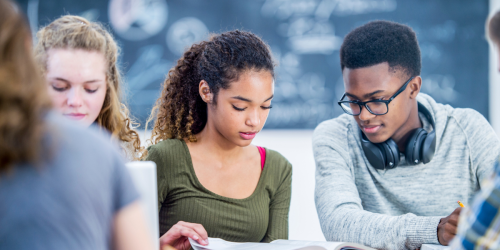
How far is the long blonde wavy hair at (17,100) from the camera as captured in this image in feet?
1.31

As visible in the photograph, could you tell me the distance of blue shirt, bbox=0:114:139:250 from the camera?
41 centimetres

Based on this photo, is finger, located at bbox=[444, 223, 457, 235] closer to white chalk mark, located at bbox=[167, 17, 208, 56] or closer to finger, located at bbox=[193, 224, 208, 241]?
finger, located at bbox=[193, 224, 208, 241]

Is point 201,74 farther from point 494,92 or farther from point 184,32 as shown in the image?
point 494,92

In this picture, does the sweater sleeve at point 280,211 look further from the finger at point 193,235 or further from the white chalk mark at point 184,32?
the white chalk mark at point 184,32

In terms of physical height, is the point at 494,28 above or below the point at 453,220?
above

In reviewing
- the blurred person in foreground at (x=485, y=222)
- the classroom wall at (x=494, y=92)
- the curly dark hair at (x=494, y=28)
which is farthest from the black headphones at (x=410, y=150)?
the classroom wall at (x=494, y=92)

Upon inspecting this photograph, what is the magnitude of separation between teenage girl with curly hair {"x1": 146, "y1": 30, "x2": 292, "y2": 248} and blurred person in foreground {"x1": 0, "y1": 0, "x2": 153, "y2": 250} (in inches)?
31.5

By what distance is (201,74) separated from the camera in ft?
4.49

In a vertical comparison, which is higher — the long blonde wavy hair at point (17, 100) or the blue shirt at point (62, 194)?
the long blonde wavy hair at point (17, 100)

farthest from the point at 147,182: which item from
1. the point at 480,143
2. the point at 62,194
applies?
the point at 480,143

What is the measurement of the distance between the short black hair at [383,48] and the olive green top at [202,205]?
1.85ft

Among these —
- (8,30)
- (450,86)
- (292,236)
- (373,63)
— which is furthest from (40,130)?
(450,86)

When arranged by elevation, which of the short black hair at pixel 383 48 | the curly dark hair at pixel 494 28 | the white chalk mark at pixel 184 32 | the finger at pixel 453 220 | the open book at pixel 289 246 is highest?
the white chalk mark at pixel 184 32

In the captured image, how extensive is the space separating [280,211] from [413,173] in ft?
1.62
